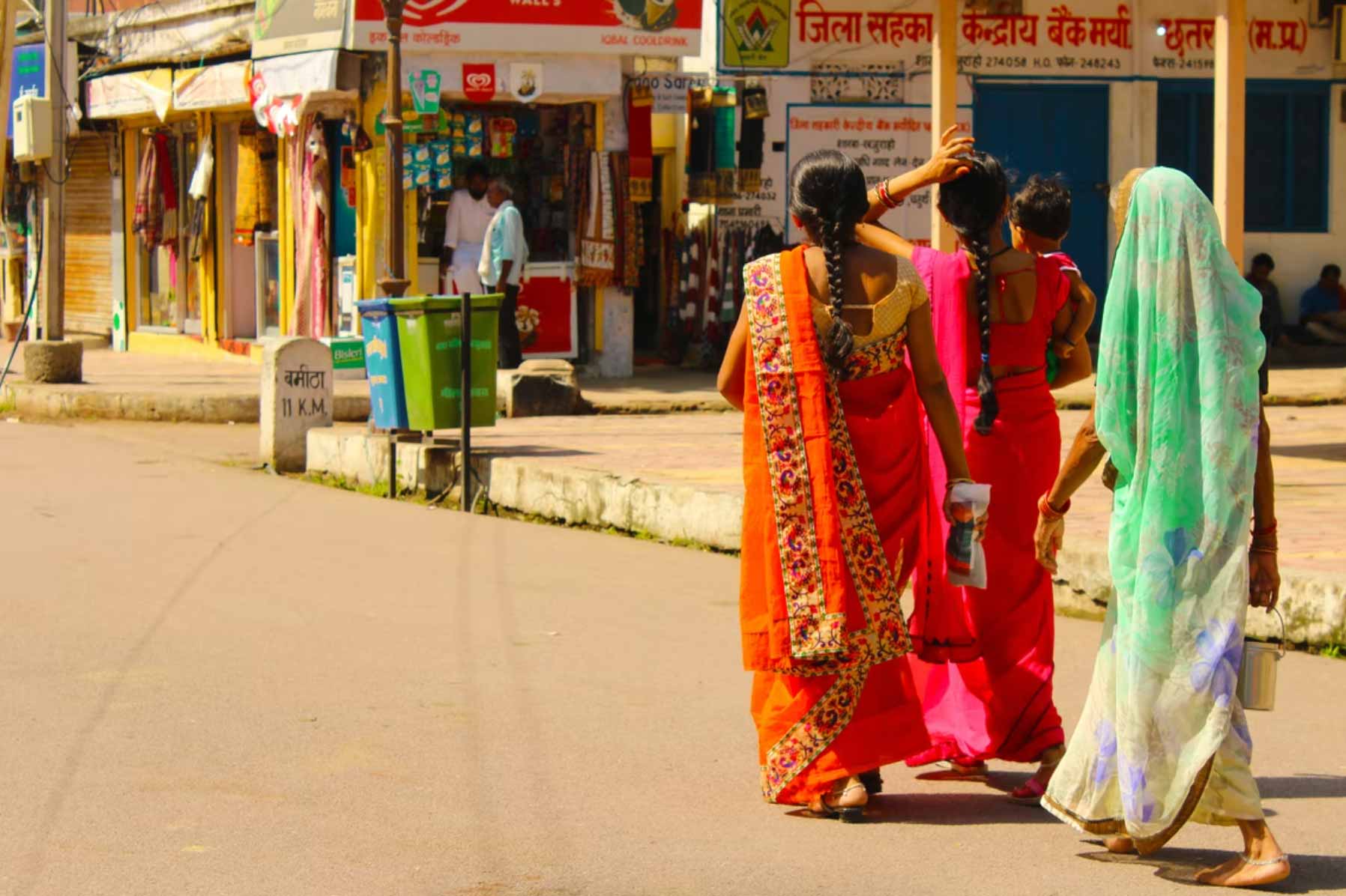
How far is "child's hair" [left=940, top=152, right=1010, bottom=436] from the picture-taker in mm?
5172

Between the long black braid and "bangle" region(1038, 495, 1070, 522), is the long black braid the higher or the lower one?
the higher one

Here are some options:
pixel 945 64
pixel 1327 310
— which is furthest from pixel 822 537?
pixel 1327 310

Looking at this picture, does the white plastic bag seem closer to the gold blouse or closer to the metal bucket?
the gold blouse

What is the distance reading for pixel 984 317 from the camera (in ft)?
17.3

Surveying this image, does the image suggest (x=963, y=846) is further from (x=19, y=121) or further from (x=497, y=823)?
(x=19, y=121)

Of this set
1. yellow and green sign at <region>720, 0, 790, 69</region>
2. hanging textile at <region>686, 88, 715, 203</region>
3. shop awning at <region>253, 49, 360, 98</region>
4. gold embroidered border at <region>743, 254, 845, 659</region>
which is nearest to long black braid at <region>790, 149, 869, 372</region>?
gold embroidered border at <region>743, 254, 845, 659</region>

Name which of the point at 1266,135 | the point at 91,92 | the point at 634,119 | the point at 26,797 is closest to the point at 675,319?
the point at 634,119

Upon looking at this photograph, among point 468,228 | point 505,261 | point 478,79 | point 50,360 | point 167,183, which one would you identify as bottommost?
point 50,360

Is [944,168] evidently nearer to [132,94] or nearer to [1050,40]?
[1050,40]

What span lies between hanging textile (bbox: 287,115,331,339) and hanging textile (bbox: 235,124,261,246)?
106cm

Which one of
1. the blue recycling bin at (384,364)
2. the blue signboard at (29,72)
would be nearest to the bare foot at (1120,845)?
Answer: the blue recycling bin at (384,364)

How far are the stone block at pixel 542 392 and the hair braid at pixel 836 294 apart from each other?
9944mm

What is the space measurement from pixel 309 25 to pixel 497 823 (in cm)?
1369

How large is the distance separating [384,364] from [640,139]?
288 inches
